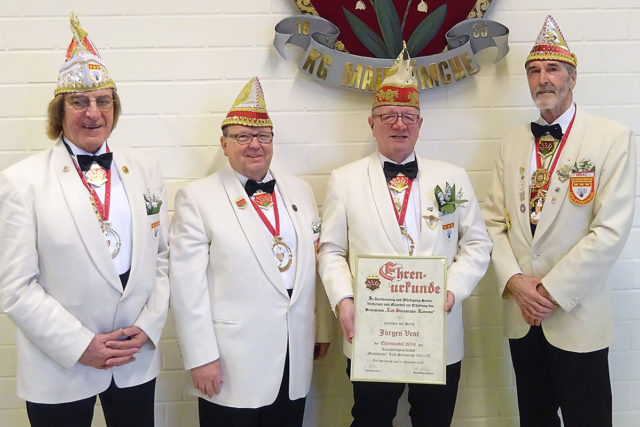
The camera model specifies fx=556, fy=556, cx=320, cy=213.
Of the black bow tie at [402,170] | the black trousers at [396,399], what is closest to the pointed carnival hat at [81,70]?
the black bow tie at [402,170]

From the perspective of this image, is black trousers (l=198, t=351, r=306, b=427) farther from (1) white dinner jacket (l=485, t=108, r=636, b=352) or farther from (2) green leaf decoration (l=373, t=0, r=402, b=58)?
(2) green leaf decoration (l=373, t=0, r=402, b=58)

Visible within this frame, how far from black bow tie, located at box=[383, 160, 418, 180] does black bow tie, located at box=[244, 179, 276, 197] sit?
481mm

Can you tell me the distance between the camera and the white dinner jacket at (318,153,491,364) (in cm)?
218

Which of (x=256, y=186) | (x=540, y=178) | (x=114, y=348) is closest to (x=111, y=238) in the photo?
(x=114, y=348)

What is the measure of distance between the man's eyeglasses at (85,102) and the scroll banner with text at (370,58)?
86 cm

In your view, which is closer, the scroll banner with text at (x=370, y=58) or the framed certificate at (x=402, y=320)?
the framed certificate at (x=402, y=320)

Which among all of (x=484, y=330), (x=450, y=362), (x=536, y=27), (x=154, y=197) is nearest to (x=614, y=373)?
(x=484, y=330)

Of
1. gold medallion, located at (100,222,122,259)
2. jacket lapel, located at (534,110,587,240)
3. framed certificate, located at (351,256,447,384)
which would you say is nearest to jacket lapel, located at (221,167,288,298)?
framed certificate, located at (351,256,447,384)

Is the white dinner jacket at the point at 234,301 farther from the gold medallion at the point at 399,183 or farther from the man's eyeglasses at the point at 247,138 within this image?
the gold medallion at the point at 399,183

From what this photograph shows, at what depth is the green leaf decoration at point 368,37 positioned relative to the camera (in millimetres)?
2605

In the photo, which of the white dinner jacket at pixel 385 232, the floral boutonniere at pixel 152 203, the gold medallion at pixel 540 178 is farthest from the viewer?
the gold medallion at pixel 540 178

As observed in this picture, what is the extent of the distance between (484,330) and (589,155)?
3.46ft

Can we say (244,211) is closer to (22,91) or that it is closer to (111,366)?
(111,366)

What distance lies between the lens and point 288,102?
8.71 ft
